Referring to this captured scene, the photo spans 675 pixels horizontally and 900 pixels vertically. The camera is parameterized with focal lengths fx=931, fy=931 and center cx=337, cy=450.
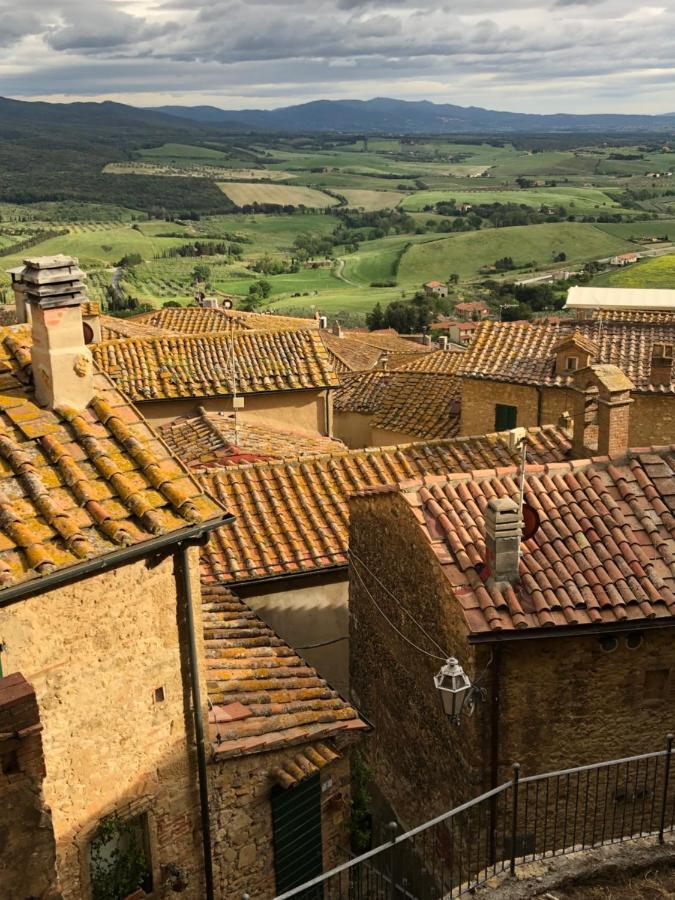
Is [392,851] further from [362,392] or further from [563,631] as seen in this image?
[362,392]

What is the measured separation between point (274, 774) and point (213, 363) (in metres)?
17.8

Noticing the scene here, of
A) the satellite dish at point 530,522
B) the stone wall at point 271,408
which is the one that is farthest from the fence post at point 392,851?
the stone wall at point 271,408

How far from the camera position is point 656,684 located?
1112 centimetres

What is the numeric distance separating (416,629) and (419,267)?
12453 centimetres

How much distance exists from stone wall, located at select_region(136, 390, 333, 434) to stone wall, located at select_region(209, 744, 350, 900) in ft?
51.2

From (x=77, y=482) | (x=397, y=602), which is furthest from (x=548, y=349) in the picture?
(x=77, y=482)

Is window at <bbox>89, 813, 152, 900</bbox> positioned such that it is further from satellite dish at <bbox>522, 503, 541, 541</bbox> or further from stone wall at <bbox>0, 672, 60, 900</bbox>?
satellite dish at <bbox>522, 503, 541, 541</bbox>

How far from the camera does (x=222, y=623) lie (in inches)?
461

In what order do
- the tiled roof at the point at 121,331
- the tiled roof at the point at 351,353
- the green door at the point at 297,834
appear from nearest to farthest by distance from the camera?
the green door at the point at 297,834 → the tiled roof at the point at 121,331 → the tiled roof at the point at 351,353

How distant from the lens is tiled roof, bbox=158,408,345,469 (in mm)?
18359

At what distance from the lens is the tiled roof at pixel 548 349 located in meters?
25.9

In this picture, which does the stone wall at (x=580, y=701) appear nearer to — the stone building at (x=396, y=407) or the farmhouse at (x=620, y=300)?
the stone building at (x=396, y=407)

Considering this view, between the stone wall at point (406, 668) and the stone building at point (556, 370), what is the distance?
11338 millimetres

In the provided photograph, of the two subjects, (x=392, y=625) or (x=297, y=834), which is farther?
(x=392, y=625)
